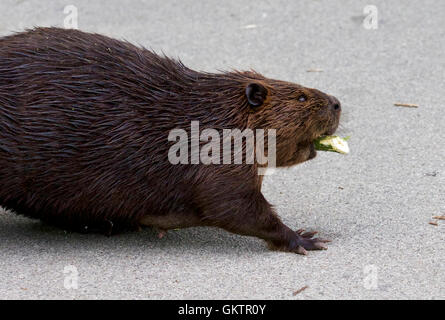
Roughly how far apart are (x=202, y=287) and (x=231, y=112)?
1.09 meters

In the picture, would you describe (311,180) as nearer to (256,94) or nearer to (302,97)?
(302,97)

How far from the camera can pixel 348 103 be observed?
7.09 metres

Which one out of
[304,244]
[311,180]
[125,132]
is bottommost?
[304,244]

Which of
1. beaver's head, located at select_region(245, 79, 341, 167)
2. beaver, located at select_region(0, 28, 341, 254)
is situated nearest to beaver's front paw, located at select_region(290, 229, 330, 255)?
beaver, located at select_region(0, 28, 341, 254)

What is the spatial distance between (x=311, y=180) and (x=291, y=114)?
1.13m

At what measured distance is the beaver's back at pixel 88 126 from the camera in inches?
187

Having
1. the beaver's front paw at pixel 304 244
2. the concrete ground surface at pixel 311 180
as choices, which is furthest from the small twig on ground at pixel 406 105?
the beaver's front paw at pixel 304 244

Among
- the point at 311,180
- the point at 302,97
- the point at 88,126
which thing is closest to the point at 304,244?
the point at 302,97

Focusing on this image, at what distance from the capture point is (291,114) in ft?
16.5

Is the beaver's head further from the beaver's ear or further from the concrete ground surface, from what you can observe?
the concrete ground surface

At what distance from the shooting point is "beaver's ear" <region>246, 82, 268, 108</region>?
16.1ft

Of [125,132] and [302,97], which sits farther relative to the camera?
[302,97]

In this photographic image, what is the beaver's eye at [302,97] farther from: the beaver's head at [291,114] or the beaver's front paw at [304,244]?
the beaver's front paw at [304,244]

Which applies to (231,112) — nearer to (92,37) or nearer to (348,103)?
(92,37)
